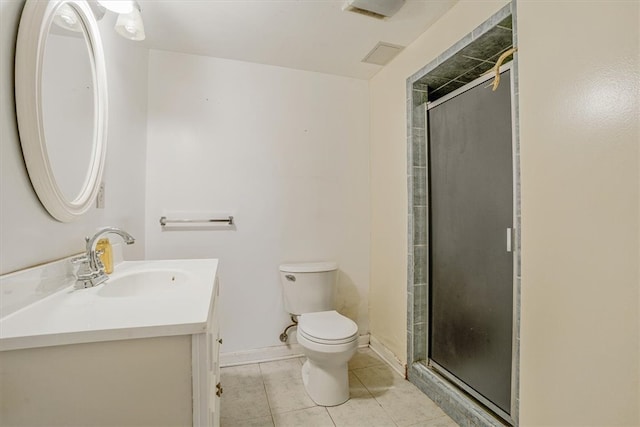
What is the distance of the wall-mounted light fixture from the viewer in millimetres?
1214

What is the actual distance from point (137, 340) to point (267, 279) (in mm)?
1550

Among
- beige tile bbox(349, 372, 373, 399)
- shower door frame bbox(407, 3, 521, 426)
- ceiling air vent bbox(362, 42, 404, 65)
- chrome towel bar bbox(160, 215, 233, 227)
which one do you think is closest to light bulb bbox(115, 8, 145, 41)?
chrome towel bar bbox(160, 215, 233, 227)

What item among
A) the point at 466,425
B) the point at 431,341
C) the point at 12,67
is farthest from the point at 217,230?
the point at 466,425

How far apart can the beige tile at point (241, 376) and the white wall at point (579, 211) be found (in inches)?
57.3

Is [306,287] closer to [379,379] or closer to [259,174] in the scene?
[379,379]

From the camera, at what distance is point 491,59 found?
61.9 inches

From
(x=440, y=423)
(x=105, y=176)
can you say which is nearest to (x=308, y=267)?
(x=440, y=423)

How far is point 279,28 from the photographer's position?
175 centimetres

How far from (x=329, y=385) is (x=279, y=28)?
2075 millimetres

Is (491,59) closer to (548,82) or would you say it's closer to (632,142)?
(548,82)

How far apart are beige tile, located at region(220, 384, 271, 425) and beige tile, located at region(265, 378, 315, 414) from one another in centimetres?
4

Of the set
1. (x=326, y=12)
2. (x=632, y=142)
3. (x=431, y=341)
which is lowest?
(x=431, y=341)

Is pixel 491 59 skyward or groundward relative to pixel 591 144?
skyward

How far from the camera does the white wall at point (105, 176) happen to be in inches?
30.0
